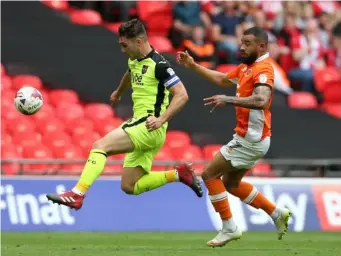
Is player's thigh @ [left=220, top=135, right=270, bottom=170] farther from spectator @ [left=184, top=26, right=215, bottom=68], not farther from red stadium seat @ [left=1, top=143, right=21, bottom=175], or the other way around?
spectator @ [left=184, top=26, right=215, bottom=68]

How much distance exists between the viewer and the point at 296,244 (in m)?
11.8

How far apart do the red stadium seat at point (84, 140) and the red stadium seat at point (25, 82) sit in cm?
147

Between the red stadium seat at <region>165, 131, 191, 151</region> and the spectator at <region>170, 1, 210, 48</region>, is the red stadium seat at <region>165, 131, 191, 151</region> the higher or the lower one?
the lower one

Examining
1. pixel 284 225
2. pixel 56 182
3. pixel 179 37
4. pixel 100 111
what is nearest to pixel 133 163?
pixel 284 225

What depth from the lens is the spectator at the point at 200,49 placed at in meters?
18.9

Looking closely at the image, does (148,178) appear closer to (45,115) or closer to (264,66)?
(264,66)

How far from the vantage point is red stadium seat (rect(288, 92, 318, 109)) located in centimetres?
1916

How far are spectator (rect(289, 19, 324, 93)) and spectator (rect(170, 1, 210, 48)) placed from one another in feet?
6.09

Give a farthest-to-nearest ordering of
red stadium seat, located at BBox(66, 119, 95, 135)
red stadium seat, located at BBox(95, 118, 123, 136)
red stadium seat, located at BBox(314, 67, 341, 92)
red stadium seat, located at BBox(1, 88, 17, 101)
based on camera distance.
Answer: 1. red stadium seat, located at BBox(314, 67, 341, 92)
2. red stadium seat, located at BBox(1, 88, 17, 101)
3. red stadium seat, located at BBox(95, 118, 123, 136)
4. red stadium seat, located at BBox(66, 119, 95, 135)

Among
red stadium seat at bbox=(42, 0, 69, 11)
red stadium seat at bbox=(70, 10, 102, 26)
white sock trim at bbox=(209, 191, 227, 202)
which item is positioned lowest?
white sock trim at bbox=(209, 191, 227, 202)

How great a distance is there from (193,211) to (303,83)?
18.0 feet

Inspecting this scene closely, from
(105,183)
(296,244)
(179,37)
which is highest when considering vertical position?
(179,37)

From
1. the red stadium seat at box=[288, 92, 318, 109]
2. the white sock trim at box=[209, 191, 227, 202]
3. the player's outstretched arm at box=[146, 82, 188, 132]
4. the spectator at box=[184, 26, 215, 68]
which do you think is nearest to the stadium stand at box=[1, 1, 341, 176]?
the red stadium seat at box=[288, 92, 318, 109]

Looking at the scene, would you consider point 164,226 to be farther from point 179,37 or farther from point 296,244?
point 179,37
